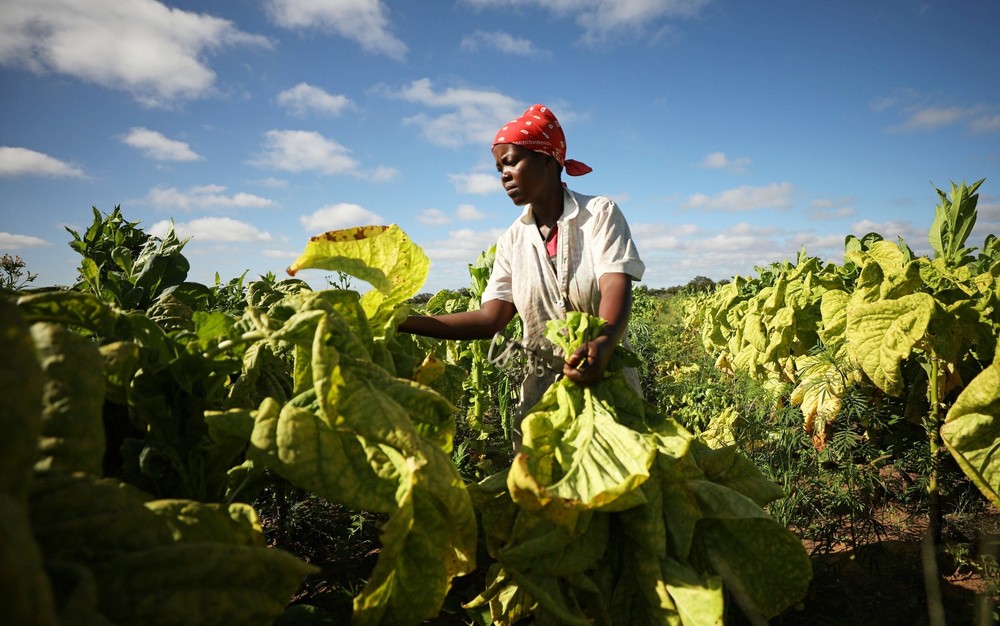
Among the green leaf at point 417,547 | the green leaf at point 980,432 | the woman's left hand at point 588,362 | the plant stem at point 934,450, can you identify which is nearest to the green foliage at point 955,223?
the plant stem at point 934,450

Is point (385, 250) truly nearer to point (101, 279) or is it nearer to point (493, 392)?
point (101, 279)

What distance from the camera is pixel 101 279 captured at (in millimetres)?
1728

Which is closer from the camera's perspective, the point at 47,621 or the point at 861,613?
the point at 47,621

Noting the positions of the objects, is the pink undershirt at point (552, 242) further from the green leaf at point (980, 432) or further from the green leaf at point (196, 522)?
the green leaf at point (196, 522)

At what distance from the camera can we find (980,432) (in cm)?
175

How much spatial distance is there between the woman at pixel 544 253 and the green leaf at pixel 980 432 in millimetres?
1037

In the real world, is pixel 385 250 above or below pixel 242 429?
above

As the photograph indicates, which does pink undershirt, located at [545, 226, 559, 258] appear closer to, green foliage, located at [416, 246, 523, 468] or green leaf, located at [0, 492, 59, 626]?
green foliage, located at [416, 246, 523, 468]

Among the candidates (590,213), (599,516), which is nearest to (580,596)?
(599,516)

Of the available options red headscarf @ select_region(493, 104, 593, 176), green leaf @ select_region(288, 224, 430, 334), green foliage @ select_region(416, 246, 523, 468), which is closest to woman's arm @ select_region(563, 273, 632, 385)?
green leaf @ select_region(288, 224, 430, 334)

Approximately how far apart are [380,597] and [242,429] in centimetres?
44

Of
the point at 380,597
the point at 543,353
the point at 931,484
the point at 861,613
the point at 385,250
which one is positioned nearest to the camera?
the point at 380,597

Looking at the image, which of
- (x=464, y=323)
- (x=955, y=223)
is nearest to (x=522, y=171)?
(x=464, y=323)

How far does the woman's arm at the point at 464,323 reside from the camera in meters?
2.04
